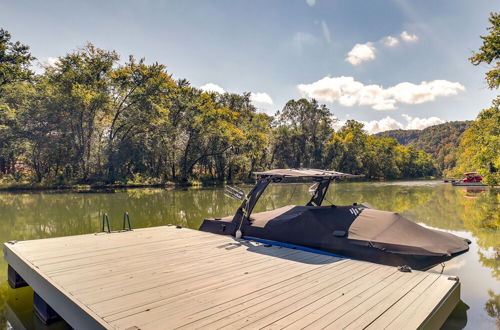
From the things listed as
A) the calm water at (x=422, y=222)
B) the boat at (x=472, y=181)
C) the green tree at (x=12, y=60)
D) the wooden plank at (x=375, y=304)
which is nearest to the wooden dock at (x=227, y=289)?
the wooden plank at (x=375, y=304)

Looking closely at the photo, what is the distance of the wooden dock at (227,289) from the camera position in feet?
9.16

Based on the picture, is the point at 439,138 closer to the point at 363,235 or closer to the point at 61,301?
the point at 363,235

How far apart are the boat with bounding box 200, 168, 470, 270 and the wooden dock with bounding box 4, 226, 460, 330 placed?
1.96ft

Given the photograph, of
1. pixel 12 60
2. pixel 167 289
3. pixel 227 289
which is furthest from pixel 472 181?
pixel 12 60

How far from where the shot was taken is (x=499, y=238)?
8891mm

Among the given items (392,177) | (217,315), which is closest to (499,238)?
(217,315)

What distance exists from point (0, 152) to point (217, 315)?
3649cm

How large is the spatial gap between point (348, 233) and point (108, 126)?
3661cm

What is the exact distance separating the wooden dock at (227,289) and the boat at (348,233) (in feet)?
1.96

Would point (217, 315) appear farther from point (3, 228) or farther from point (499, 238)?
point (3, 228)

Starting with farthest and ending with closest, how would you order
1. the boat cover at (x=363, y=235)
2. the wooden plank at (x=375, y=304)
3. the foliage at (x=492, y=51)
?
the foliage at (x=492, y=51)
the boat cover at (x=363, y=235)
the wooden plank at (x=375, y=304)

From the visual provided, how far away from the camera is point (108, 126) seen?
3659 cm

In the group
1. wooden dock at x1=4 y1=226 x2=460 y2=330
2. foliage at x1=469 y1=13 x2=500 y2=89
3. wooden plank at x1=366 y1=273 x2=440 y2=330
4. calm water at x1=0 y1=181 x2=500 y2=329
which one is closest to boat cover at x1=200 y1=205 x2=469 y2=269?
wooden dock at x1=4 y1=226 x2=460 y2=330

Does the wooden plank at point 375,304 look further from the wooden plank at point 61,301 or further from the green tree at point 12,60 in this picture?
the green tree at point 12,60
